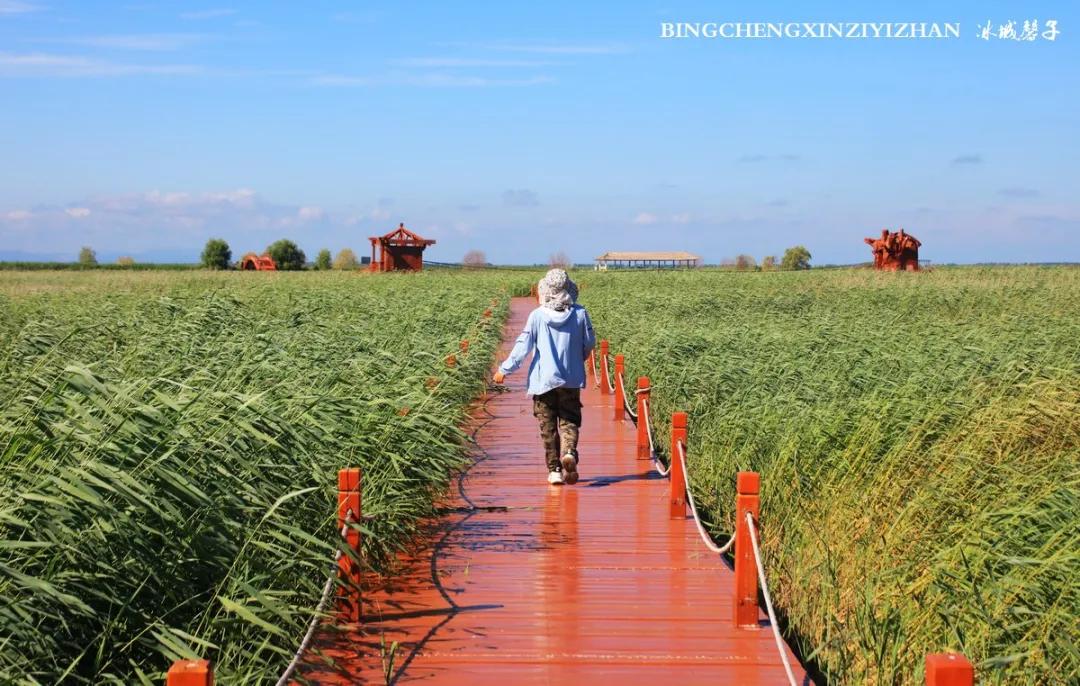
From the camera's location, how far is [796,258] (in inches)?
3846

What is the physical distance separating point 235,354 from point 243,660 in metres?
6.64

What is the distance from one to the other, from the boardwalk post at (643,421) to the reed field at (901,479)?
0.56 m

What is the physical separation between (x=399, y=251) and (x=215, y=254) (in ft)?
89.3

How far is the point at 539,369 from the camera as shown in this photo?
9.45m

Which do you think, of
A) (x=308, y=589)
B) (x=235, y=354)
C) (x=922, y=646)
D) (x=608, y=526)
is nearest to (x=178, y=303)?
(x=235, y=354)

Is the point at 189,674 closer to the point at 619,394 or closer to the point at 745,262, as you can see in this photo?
the point at 619,394

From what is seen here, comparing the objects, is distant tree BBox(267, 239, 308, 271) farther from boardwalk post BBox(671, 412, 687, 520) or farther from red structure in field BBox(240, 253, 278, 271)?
boardwalk post BBox(671, 412, 687, 520)

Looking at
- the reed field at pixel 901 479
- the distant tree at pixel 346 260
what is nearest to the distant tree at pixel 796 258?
the distant tree at pixel 346 260

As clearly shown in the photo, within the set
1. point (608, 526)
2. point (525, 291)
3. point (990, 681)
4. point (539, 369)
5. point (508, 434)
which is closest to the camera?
point (990, 681)

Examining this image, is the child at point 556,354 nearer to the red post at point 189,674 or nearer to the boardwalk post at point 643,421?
the boardwalk post at point 643,421

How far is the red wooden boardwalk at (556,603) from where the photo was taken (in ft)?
17.4

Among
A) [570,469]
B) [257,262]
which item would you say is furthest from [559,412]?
[257,262]

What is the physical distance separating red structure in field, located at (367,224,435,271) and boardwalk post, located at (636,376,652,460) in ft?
167

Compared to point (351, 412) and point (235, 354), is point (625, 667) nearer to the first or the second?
point (351, 412)
